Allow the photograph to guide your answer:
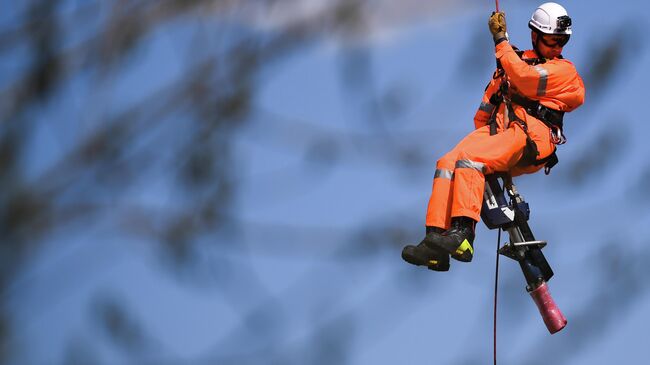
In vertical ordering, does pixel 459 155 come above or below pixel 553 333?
above

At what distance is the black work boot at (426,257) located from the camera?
811 centimetres

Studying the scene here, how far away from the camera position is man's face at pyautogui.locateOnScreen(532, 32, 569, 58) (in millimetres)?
8852

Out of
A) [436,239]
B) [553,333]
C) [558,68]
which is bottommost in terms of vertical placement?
[553,333]

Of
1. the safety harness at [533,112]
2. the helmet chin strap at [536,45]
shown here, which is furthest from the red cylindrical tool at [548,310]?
the helmet chin strap at [536,45]

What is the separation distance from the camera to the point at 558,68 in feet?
28.7

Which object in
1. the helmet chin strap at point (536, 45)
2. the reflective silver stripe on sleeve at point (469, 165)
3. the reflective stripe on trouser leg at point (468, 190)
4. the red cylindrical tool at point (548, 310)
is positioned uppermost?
the helmet chin strap at point (536, 45)

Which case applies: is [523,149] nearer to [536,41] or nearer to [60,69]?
[536,41]

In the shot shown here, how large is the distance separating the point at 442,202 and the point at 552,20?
1791mm

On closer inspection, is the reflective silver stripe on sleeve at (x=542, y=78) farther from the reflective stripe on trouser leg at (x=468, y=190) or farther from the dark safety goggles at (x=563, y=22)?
the reflective stripe on trouser leg at (x=468, y=190)

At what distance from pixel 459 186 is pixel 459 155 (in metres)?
0.32

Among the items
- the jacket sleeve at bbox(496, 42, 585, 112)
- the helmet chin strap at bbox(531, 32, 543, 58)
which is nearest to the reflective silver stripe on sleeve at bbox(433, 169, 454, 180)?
the jacket sleeve at bbox(496, 42, 585, 112)

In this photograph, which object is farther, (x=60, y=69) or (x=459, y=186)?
(x=459, y=186)

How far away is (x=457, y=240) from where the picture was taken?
26.7 ft

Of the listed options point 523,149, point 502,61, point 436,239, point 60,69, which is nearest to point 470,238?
point 436,239
